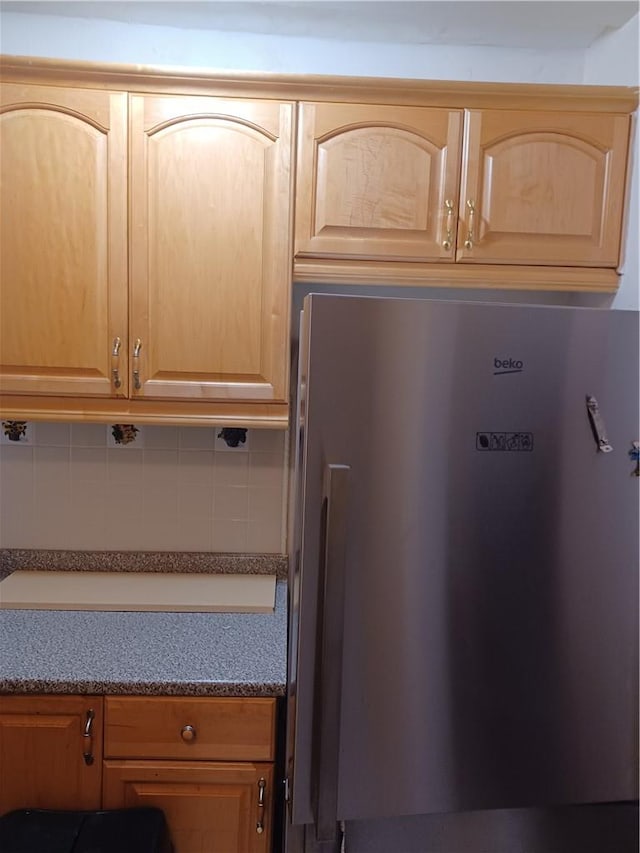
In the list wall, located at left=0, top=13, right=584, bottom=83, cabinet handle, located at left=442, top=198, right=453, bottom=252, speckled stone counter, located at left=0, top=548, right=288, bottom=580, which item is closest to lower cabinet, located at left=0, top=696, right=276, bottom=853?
speckled stone counter, located at left=0, top=548, right=288, bottom=580

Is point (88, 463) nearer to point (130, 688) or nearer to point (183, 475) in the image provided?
point (183, 475)

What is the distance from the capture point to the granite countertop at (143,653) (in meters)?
1.25

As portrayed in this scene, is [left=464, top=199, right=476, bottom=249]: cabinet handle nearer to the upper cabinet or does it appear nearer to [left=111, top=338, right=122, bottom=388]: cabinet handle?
the upper cabinet

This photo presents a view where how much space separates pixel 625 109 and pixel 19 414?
169 centimetres

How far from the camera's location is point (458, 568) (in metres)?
1.05

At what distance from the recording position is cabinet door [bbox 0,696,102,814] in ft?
4.13

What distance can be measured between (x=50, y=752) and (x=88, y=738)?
9 cm

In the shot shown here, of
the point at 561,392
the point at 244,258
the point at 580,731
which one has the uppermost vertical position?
the point at 244,258

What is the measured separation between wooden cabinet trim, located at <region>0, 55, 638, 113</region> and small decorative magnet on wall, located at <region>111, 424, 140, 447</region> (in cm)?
90

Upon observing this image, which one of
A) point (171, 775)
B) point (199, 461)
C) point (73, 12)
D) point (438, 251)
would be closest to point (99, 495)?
point (199, 461)

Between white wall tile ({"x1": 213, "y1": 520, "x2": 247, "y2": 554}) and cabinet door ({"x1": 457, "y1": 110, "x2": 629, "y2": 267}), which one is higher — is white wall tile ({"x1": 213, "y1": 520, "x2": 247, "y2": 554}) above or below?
below

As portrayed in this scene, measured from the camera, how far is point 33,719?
1266 millimetres

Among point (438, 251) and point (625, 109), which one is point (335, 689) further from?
point (625, 109)

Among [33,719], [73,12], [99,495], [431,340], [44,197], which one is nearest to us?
[431,340]
